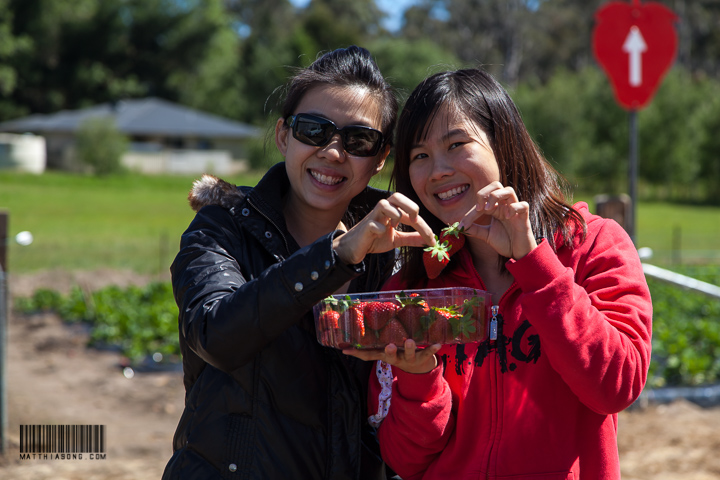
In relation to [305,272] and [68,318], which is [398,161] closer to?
[305,272]

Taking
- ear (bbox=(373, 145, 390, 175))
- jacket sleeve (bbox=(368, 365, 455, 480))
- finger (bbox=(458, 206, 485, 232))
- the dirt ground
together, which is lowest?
the dirt ground

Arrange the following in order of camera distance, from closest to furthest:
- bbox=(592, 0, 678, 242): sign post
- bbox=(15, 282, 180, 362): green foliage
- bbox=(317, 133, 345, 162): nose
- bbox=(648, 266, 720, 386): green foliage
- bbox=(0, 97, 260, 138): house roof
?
bbox=(317, 133, 345, 162): nose, bbox=(648, 266, 720, 386): green foliage, bbox=(592, 0, 678, 242): sign post, bbox=(15, 282, 180, 362): green foliage, bbox=(0, 97, 260, 138): house roof

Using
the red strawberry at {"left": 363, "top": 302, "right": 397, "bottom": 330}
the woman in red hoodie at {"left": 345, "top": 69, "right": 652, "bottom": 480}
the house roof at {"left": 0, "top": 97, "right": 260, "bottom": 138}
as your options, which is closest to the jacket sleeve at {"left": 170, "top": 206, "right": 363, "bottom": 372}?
the red strawberry at {"left": 363, "top": 302, "right": 397, "bottom": 330}

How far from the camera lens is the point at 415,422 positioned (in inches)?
78.9

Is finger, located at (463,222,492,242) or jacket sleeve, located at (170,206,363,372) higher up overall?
finger, located at (463,222,492,242)

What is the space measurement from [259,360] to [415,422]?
46cm

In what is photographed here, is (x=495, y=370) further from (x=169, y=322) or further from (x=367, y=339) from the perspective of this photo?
(x=169, y=322)

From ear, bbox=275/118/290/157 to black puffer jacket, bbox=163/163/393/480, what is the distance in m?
0.22

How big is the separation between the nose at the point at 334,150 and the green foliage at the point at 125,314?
18.3ft

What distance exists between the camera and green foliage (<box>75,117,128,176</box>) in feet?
115

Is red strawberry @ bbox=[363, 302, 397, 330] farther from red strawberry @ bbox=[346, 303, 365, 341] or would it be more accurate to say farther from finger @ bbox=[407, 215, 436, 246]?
finger @ bbox=[407, 215, 436, 246]

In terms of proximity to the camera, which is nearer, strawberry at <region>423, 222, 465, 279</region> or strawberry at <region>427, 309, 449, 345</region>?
strawberry at <region>427, 309, 449, 345</region>

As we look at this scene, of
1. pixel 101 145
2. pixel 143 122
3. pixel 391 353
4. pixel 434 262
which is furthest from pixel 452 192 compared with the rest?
pixel 143 122

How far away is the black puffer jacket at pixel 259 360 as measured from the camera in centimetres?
183
